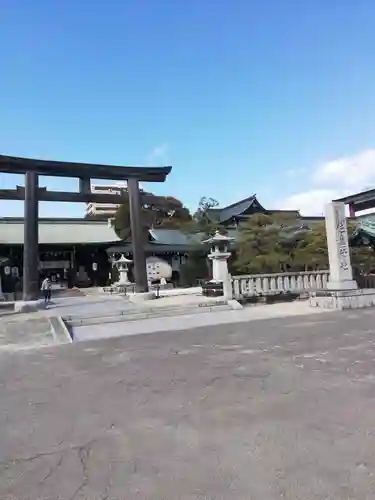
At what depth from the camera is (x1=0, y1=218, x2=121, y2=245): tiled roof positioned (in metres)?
34.9

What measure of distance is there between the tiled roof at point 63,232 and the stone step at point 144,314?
22.1m

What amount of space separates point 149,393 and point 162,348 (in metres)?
3.01

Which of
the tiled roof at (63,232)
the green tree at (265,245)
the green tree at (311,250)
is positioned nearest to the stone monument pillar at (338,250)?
the green tree at (311,250)

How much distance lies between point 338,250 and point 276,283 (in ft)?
11.8

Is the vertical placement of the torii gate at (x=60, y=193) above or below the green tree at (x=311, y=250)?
above

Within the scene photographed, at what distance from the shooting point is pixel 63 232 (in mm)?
37719

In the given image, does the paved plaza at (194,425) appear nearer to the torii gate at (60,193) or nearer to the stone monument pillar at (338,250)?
the stone monument pillar at (338,250)

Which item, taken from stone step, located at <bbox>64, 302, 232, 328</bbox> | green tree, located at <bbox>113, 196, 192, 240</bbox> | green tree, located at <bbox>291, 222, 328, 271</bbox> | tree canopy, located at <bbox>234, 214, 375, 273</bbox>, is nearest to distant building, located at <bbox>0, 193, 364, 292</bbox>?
green tree, located at <bbox>113, 196, 192, 240</bbox>

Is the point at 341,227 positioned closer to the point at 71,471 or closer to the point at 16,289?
the point at 71,471

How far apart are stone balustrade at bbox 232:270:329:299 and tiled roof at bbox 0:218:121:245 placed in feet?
71.4

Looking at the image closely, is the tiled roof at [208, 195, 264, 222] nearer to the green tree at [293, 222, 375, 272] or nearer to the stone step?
the green tree at [293, 222, 375, 272]

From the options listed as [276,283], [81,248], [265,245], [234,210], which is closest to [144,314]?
[276,283]

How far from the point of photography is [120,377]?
227 inches

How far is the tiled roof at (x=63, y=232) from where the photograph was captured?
34875 millimetres
